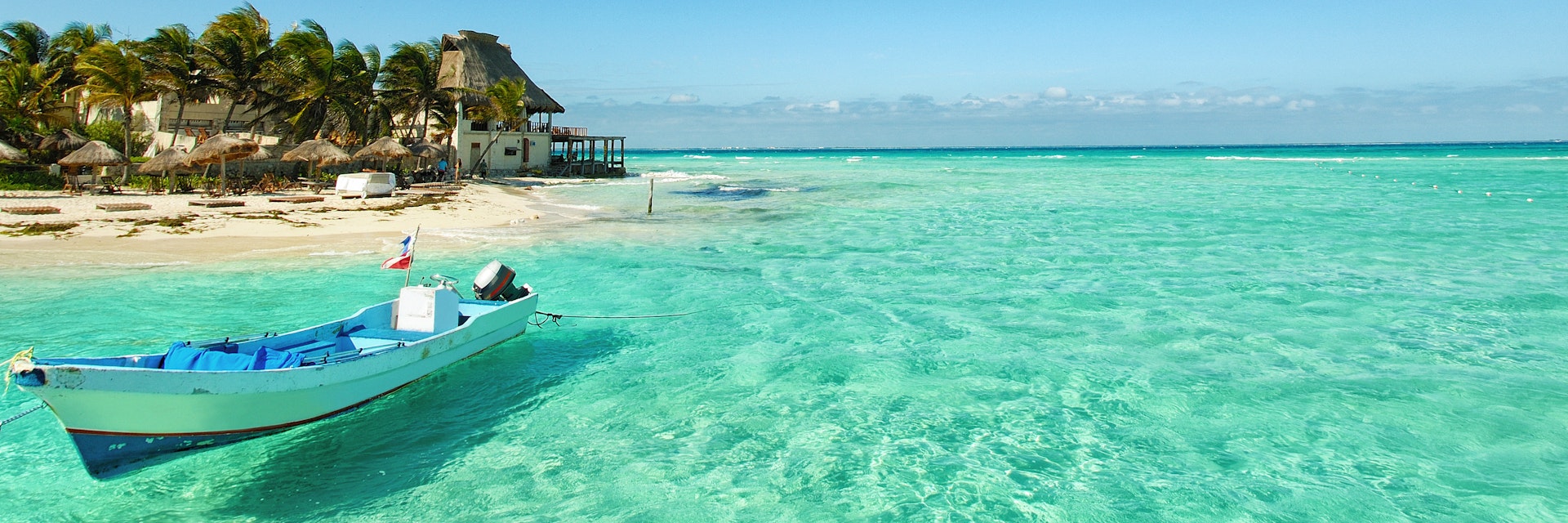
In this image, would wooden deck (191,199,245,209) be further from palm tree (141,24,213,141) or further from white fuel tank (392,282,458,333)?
white fuel tank (392,282,458,333)

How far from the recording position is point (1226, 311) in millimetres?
13109

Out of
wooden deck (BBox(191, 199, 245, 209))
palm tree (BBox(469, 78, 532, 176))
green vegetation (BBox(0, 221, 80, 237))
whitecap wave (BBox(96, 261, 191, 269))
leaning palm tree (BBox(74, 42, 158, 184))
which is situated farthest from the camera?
palm tree (BBox(469, 78, 532, 176))

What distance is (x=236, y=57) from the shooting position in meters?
30.5

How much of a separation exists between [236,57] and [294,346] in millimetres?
27663

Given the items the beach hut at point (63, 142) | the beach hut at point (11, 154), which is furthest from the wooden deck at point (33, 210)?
the beach hut at point (63, 142)

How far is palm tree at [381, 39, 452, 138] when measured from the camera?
121 ft

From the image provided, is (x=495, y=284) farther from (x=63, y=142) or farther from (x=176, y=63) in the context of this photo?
(x=176, y=63)

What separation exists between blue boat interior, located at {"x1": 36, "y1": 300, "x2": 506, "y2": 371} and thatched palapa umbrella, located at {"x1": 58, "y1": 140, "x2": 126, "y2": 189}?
19.1 meters

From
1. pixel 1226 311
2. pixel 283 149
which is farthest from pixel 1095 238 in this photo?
pixel 283 149

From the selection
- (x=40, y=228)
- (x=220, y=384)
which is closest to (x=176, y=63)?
(x=40, y=228)

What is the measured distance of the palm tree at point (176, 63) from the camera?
95.7 ft

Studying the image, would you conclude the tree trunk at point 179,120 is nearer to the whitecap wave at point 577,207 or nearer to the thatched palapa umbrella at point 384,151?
the thatched palapa umbrella at point 384,151

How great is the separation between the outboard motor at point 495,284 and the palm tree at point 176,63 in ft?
82.9

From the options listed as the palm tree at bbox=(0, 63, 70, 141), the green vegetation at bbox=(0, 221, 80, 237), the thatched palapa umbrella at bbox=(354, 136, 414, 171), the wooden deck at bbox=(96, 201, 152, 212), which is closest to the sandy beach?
the green vegetation at bbox=(0, 221, 80, 237)
